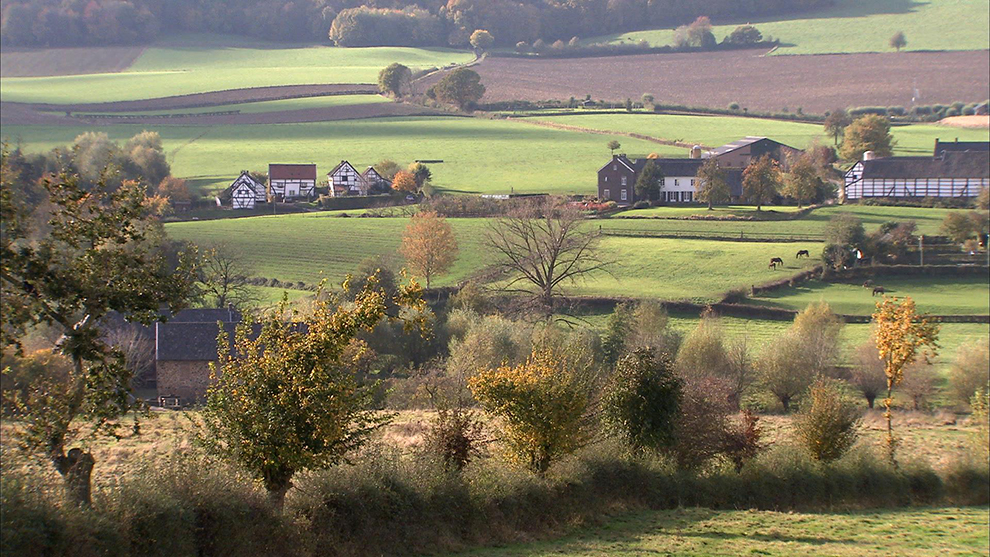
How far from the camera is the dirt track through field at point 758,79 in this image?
105m

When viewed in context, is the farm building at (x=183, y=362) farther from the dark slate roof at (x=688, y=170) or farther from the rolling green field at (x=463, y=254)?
the dark slate roof at (x=688, y=170)

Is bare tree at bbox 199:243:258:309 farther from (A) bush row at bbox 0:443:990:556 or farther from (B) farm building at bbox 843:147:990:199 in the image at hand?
(B) farm building at bbox 843:147:990:199

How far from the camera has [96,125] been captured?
9094 cm

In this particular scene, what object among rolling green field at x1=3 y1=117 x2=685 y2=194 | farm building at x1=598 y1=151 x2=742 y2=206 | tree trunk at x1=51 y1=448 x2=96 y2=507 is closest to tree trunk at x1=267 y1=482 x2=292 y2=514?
tree trunk at x1=51 y1=448 x2=96 y2=507

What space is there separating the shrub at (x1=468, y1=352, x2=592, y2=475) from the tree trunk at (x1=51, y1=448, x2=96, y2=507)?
870 centimetres

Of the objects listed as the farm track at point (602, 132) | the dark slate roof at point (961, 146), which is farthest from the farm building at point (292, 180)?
the dark slate roof at point (961, 146)

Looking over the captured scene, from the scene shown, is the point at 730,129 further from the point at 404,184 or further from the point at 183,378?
the point at 183,378

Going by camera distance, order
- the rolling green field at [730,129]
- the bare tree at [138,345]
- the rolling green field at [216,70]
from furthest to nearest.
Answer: the rolling green field at [216,70]
the rolling green field at [730,129]
the bare tree at [138,345]

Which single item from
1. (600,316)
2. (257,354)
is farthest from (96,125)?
(257,354)

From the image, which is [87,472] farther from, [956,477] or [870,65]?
[870,65]

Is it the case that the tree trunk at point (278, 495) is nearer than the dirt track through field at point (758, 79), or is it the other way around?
the tree trunk at point (278, 495)

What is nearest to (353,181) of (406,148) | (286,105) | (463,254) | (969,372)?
(406,148)

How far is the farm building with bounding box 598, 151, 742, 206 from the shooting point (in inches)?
2751

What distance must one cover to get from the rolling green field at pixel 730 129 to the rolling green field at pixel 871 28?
89.2ft
